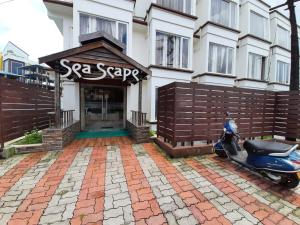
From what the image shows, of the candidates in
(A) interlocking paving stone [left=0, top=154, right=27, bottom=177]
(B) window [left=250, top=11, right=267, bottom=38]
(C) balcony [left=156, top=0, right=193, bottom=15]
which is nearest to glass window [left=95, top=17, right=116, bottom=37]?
(C) balcony [left=156, top=0, right=193, bottom=15]

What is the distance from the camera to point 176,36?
30.7 feet

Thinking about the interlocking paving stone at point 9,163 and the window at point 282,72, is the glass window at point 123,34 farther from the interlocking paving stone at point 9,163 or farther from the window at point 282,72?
the window at point 282,72

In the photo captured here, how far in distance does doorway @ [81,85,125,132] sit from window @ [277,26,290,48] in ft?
51.3

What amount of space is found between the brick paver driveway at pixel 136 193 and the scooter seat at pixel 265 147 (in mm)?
722

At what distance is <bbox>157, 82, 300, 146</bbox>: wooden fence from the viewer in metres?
4.86

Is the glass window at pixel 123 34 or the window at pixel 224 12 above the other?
the window at pixel 224 12

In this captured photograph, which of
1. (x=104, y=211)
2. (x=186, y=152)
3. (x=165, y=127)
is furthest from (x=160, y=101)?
(x=104, y=211)

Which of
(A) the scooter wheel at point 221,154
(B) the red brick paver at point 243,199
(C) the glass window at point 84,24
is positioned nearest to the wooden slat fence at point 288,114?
(A) the scooter wheel at point 221,154

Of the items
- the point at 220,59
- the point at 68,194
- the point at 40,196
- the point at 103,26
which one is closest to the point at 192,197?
the point at 68,194

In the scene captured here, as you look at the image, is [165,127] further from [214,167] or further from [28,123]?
[28,123]

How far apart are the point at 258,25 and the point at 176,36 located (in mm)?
8515

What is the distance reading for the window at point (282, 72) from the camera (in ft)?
47.2

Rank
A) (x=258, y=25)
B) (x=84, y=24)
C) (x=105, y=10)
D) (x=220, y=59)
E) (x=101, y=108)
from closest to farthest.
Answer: (x=84, y=24) → (x=105, y=10) → (x=101, y=108) → (x=220, y=59) → (x=258, y=25)

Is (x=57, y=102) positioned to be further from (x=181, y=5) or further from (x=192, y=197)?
(x=181, y=5)
